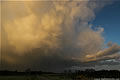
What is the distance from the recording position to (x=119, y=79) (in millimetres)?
185875

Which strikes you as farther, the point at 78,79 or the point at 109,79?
the point at 109,79

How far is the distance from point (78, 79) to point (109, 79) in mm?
62585

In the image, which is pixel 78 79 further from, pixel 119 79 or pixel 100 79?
pixel 119 79

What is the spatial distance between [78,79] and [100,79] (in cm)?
4872

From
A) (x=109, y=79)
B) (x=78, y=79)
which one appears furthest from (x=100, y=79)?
(x=78, y=79)

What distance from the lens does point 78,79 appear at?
154 meters

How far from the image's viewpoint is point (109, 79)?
634 ft

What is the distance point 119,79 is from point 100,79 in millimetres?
24588

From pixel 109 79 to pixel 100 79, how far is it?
48.9 ft

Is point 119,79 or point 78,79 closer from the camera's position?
point 78,79

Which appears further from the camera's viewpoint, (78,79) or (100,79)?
(100,79)

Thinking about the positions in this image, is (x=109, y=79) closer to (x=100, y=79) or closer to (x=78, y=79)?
(x=100, y=79)

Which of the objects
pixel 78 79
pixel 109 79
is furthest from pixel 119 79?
pixel 78 79
